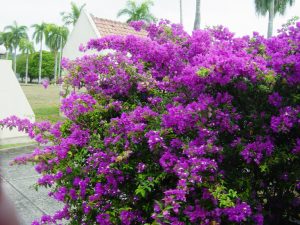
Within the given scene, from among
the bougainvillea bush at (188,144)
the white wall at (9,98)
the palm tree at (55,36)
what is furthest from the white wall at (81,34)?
the palm tree at (55,36)

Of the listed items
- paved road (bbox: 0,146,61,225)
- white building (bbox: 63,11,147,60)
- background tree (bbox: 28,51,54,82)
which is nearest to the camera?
paved road (bbox: 0,146,61,225)

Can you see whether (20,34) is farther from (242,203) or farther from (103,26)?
(242,203)

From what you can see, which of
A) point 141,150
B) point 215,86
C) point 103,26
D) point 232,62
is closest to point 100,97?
point 141,150

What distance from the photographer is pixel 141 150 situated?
3.06 meters

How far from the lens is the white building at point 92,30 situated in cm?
1304

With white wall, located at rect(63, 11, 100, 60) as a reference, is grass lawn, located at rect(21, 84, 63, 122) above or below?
below

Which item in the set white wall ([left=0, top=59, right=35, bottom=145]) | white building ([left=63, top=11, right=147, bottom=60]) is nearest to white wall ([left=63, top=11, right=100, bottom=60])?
A: white building ([left=63, top=11, right=147, bottom=60])

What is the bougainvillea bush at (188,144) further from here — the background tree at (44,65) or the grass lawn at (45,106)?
the background tree at (44,65)

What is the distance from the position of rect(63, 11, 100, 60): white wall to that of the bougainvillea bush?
31.5ft

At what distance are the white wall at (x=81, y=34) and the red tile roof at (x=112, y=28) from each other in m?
0.20

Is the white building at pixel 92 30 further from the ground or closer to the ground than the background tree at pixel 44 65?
closer to the ground

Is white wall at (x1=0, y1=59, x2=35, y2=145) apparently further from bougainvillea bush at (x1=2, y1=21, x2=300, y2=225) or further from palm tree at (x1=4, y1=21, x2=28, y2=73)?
palm tree at (x1=4, y1=21, x2=28, y2=73)

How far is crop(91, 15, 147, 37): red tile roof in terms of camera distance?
1307 cm

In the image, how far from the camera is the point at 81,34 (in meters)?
14.0
